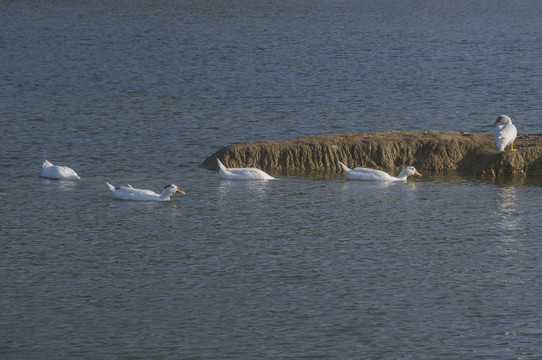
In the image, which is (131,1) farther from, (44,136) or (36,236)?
(36,236)

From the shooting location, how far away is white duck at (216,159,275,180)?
2591 cm

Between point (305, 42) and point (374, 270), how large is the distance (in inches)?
2003

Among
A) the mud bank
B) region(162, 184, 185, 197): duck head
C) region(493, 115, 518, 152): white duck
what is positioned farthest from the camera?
the mud bank

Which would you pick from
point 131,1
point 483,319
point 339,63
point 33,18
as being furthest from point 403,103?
point 131,1

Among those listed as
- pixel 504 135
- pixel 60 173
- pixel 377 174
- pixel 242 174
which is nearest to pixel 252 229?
pixel 242 174

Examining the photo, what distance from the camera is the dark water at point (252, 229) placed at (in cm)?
1404

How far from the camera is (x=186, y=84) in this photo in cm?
4694

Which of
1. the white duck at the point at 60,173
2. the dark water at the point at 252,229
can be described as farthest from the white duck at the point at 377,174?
the white duck at the point at 60,173

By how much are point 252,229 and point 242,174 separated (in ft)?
18.6

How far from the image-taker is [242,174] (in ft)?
85.3

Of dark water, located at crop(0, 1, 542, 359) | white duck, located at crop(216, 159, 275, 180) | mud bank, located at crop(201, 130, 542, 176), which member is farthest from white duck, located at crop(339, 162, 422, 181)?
white duck, located at crop(216, 159, 275, 180)

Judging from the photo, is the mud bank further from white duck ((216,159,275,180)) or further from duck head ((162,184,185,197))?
duck head ((162,184,185,197))

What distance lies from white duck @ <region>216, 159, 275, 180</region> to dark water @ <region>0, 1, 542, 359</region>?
43cm

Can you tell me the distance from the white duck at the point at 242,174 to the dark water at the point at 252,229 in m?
0.43
